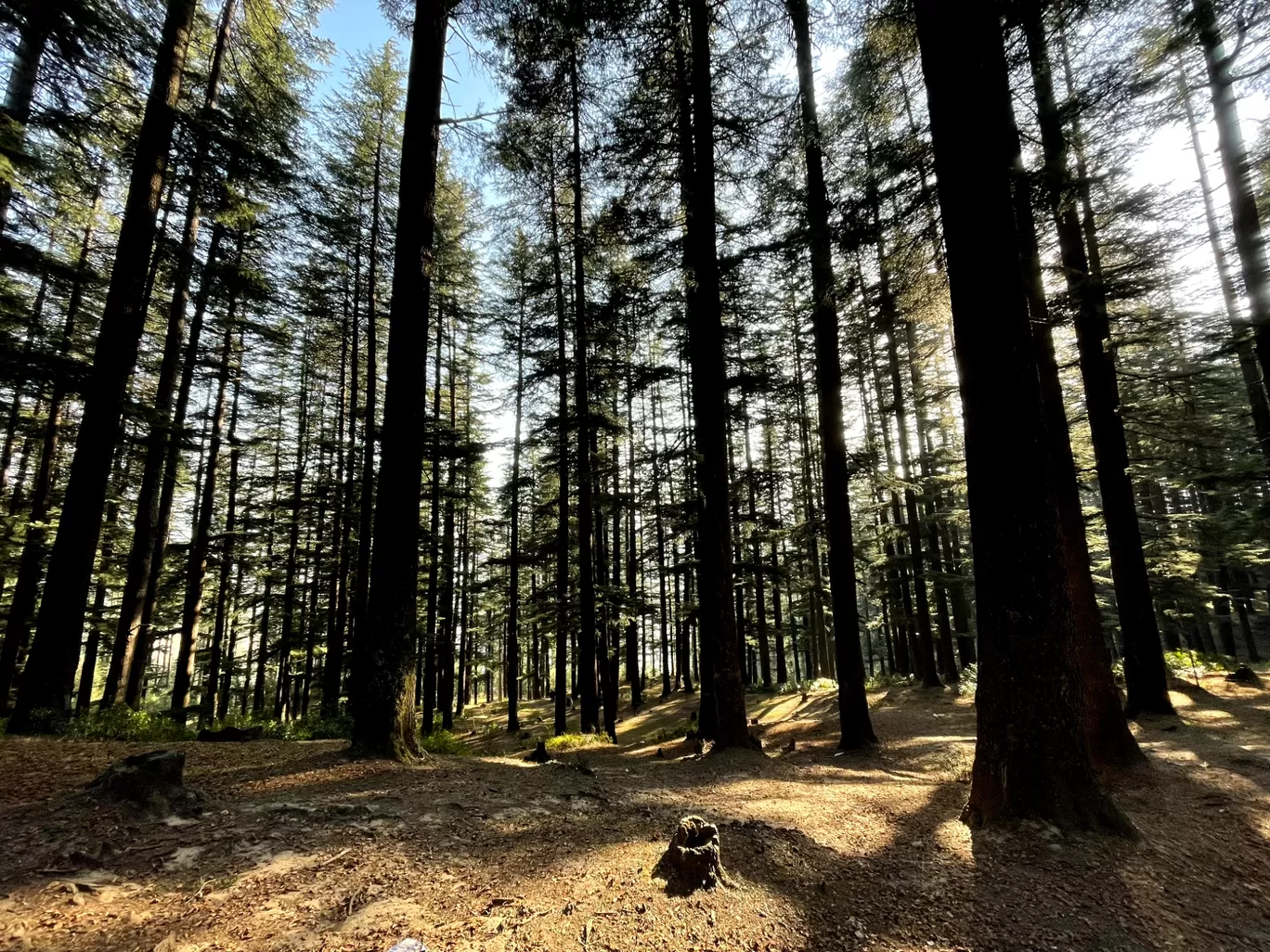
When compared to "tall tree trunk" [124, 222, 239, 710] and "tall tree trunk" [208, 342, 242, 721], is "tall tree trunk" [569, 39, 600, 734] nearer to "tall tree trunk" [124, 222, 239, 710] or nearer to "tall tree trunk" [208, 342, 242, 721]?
"tall tree trunk" [124, 222, 239, 710]

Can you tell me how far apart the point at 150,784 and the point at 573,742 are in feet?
32.8

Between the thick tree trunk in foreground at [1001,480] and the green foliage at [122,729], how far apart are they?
30.6 ft

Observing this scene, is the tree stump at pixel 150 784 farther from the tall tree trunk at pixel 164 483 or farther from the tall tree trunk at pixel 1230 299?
the tall tree trunk at pixel 1230 299

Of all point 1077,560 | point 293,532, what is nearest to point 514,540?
point 293,532

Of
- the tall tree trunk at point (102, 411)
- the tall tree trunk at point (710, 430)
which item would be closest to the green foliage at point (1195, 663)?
the tall tree trunk at point (710, 430)

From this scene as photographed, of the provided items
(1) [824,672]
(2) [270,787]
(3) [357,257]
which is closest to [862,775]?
(2) [270,787]

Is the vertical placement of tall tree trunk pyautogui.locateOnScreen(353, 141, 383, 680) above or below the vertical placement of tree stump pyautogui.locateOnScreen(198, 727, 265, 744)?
above

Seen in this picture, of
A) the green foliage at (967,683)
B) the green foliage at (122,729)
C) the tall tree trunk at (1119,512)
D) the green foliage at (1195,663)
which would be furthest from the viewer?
the green foliage at (967,683)

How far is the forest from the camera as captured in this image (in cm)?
412

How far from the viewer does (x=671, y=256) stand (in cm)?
1022

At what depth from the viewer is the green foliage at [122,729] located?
6648 mm

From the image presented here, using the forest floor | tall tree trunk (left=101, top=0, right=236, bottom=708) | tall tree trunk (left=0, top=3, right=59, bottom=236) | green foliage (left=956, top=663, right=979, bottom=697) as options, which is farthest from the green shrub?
tall tree trunk (left=0, top=3, right=59, bottom=236)

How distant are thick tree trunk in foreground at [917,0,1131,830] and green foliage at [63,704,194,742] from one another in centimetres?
934

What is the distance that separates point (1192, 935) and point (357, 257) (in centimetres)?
1875
